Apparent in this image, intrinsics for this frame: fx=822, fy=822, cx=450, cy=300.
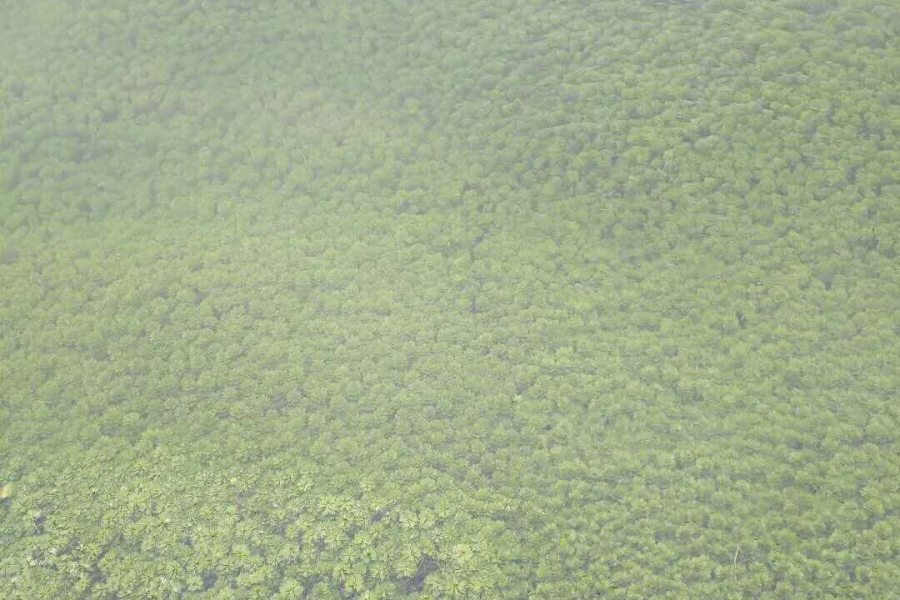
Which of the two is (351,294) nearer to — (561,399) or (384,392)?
(384,392)

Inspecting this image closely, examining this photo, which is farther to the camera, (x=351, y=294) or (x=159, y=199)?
(x=159, y=199)

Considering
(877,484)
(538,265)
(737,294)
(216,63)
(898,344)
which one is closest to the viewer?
(877,484)

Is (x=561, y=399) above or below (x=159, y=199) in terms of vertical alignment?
below

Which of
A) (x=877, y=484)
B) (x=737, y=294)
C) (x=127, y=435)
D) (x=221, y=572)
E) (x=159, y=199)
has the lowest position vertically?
(x=877, y=484)

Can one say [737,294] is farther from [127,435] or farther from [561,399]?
[127,435]

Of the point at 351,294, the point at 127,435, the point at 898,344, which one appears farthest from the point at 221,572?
the point at 898,344

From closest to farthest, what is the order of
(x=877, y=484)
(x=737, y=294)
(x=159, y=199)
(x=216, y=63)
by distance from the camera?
(x=877, y=484)
(x=737, y=294)
(x=159, y=199)
(x=216, y=63)
